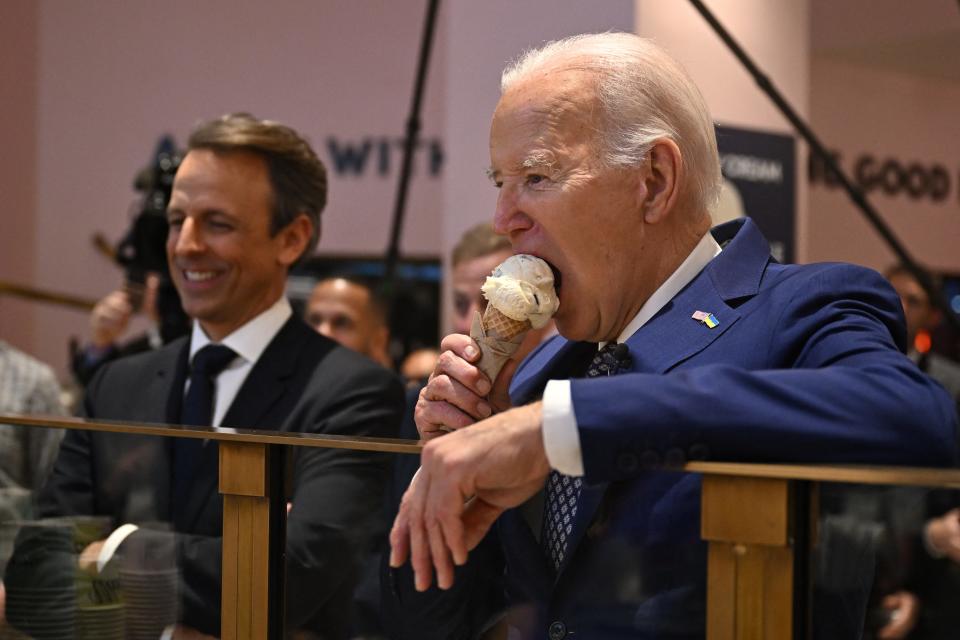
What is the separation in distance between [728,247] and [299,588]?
2.30 feet

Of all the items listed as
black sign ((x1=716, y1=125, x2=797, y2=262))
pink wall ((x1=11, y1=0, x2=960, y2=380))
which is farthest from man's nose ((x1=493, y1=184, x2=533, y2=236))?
pink wall ((x1=11, y1=0, x2=960, y2=380))

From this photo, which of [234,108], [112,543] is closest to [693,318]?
[112,543]

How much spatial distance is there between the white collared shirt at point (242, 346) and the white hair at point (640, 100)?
0.95m

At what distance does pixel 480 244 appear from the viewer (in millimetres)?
3551

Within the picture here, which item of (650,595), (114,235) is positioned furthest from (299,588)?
(114,235)

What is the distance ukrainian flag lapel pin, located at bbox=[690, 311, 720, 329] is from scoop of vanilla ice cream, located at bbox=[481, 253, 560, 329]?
0.18 meters

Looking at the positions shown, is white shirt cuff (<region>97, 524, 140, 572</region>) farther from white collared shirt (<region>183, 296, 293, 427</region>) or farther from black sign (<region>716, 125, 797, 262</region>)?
black sign (<region>716, 125, 797, 262</region>)

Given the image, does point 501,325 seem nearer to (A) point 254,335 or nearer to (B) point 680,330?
(B) point 680,330

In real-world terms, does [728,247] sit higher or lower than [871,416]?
higher

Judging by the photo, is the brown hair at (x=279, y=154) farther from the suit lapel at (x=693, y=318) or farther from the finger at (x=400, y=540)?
the finger at (x=400, y=540)

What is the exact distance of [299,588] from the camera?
59.1 inches

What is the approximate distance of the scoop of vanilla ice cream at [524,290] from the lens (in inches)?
63.6

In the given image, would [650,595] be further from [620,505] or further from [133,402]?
[133,402]

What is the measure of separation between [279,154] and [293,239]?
178 millimetres
